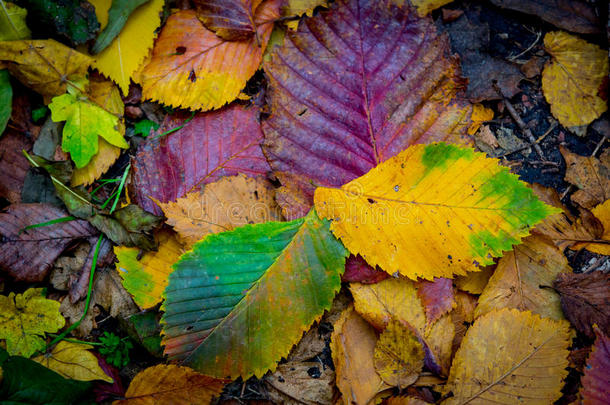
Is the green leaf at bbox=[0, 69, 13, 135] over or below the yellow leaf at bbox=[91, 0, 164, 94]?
below

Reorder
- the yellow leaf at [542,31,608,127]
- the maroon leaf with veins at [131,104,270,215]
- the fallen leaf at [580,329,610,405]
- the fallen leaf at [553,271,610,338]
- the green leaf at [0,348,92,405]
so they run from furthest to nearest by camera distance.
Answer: the yellow leaf at [542,31,608,127] → the maroon leaf with veins at [131,104,270,215] → the fallen leaf at [553,271,610,338] → the fallen leaf at [580,329,610,405] → the green leaf at [0,348,92,405]

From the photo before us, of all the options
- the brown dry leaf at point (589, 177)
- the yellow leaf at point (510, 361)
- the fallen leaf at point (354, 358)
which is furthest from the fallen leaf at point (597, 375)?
the fallen leaf at point (354, 358)

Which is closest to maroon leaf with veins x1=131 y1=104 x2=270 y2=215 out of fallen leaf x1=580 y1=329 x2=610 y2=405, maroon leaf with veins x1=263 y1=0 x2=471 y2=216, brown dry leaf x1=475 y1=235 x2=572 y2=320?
maroon leaf with veins x1=263 y1=0 x2=471 y2=216

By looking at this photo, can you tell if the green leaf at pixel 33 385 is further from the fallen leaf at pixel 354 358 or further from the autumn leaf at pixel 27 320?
the fallen leaf at pixel 354 358

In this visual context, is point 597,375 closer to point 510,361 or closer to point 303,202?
point 510,361

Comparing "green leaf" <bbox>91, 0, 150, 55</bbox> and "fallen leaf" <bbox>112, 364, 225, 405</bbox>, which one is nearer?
"fallen leaf" <bbox>112, 364, 225, 405</bbox>

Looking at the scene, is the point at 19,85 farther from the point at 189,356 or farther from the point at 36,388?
the point at 189,356

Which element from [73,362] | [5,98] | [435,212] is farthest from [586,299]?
[5,98]

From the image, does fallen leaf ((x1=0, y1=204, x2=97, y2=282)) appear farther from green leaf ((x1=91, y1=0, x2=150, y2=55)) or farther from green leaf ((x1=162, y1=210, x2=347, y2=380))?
green leaf ((x1=91, y1=0, x2=150, y2=55))
